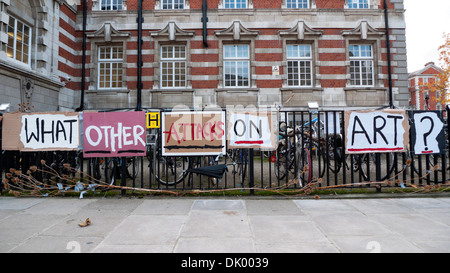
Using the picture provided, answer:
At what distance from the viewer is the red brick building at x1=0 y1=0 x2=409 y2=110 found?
13109 mm

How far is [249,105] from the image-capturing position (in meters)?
13.0

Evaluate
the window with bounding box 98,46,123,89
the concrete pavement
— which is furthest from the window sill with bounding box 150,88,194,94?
the concrete pavement

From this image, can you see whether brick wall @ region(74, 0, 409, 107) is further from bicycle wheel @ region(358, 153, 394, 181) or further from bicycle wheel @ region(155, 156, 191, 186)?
bicycle wheel @ region(155, 156, 191, 186)

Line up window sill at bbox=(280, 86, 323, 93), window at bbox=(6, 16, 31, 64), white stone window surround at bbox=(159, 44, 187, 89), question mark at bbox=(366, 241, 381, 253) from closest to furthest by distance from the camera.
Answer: question mark at bbox=(366, 241, 381, 253) < window at bbox=(6, 16, 31, 64) < window sill at bbox=(280, 86, 323, 93) < white stone window surround at bbox=(159, 44, 187, 89)

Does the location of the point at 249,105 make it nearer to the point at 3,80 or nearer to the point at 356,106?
the point at 356,106

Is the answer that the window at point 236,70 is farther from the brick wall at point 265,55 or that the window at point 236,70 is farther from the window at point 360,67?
the window at point 360,67

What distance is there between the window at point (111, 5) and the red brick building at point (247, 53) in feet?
1.31

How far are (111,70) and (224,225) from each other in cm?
1327

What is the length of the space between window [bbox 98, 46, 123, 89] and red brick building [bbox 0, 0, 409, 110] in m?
0.25

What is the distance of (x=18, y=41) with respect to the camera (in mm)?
10250

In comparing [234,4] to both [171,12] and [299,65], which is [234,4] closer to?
[171,12]

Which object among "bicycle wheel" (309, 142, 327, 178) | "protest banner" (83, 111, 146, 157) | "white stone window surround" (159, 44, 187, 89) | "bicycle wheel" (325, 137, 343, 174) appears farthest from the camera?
"white stone window surround" (159, 44, 187, 89)
